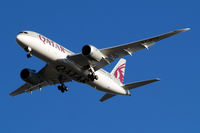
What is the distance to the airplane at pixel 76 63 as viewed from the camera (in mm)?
34312

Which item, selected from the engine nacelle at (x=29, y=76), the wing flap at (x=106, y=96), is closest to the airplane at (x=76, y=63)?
the engine nacelle at (x=29, y=76)

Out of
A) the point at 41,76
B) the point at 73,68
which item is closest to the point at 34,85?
the point at 41,76

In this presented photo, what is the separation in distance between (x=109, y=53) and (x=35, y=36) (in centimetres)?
743

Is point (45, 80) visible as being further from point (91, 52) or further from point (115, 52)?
point (115, 52)

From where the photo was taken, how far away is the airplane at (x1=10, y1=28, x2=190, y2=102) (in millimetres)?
34312

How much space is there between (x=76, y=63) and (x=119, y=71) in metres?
10.9

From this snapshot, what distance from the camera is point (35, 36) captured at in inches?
1356

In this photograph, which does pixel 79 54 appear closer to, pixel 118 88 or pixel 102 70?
pixel 102 70

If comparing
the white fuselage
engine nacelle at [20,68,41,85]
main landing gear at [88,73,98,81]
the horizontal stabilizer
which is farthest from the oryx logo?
engine nacelle at [20,68,41,85]

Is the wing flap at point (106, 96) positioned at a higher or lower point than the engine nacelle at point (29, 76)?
lower

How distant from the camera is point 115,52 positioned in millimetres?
36781

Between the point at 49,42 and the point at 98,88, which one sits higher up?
the point at 49,42

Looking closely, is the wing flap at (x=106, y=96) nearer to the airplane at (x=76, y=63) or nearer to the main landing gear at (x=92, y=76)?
the airplane at (x=76, y=63)

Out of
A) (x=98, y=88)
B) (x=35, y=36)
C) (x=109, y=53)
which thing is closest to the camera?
(x=35, y=36)
